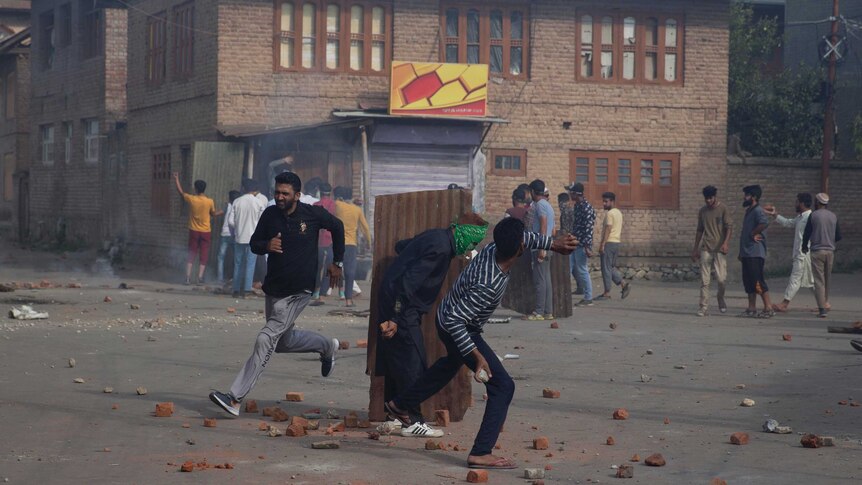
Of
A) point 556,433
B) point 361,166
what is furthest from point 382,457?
point 361,166

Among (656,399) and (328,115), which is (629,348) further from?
(328,115)

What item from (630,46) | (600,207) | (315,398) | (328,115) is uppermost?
(630,46)

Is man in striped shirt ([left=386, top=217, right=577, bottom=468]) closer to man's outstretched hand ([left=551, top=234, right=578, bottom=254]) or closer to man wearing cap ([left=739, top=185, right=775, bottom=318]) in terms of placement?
man's outstretched hand ([left=551, top=234, right=578, bottom=254])

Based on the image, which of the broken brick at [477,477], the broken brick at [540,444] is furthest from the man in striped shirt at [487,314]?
the broken brick at [540,444]

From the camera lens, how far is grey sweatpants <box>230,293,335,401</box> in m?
8.17

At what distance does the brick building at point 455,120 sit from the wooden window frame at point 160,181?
0.08m

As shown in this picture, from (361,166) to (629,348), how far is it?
12348 mm

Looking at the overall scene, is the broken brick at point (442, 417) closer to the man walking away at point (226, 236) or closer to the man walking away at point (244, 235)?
the man walking away at point (244, 235)

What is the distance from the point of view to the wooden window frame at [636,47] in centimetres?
2591

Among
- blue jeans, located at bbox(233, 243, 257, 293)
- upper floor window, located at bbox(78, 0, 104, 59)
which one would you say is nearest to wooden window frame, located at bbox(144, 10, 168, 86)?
upper floor window, located at bbox(78, 0, 104, 59)

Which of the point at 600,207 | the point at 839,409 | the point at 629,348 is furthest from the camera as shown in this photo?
the point at 600,207

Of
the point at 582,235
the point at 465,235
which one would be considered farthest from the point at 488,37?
the point at 465,235

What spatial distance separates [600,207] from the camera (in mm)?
26016

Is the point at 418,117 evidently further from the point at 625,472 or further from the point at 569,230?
the point at 625,472
